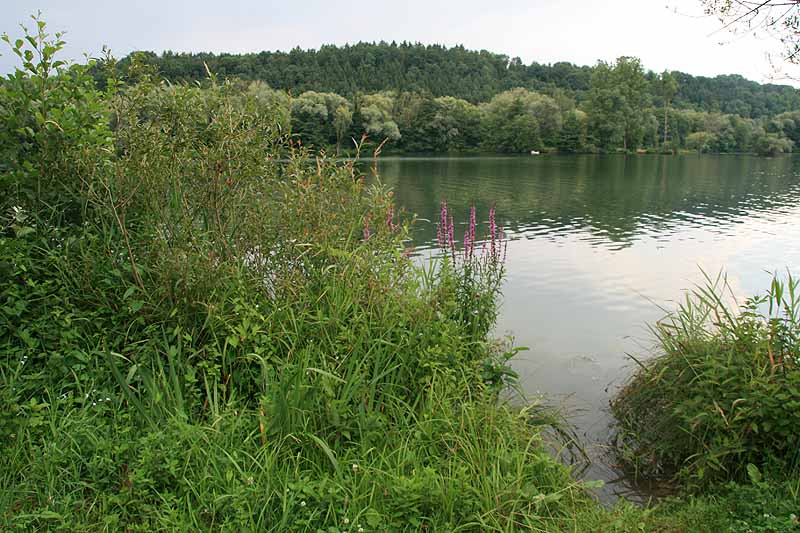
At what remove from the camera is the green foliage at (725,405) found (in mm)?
3930

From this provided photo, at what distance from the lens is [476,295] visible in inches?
222

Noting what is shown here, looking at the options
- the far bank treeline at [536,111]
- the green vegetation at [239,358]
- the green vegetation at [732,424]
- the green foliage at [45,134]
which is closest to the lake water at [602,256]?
the green vegetation at [732,424]

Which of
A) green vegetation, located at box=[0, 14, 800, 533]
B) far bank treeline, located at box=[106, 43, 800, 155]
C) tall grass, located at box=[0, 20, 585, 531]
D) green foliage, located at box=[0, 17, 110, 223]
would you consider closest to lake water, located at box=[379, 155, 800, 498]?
green vegetation, located at box=[0, 14, 800, 533]

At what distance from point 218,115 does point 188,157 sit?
1.39ft

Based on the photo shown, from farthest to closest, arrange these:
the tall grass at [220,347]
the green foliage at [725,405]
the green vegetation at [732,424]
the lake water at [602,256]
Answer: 1. the lake water at [602,256]
2. the green foliage at [725,405]
3. the green vegetation at [732,424]
4. the tall grass at [220,347]

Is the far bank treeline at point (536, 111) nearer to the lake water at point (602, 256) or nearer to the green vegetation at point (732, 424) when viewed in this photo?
the lake water at point (602, 256)

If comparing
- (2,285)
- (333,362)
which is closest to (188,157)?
(2,285)

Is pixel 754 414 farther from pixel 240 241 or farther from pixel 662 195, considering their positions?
pixel 662 195

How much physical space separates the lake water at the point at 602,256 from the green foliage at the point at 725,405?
1.67 feet

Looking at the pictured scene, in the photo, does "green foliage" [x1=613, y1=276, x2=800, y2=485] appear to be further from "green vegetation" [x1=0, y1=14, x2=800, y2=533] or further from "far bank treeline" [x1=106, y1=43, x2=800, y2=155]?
"far bank treeline" [x1=106, y1=43, x2=800, y2=155]

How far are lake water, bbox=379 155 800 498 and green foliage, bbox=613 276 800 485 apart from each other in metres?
0.51

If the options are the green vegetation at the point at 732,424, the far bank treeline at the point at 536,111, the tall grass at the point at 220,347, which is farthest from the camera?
the far bank treeline at the point at 536,111

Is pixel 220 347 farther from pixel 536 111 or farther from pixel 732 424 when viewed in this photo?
pixel 536 111

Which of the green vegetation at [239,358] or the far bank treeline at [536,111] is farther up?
the far bank treeline at [536,111]
